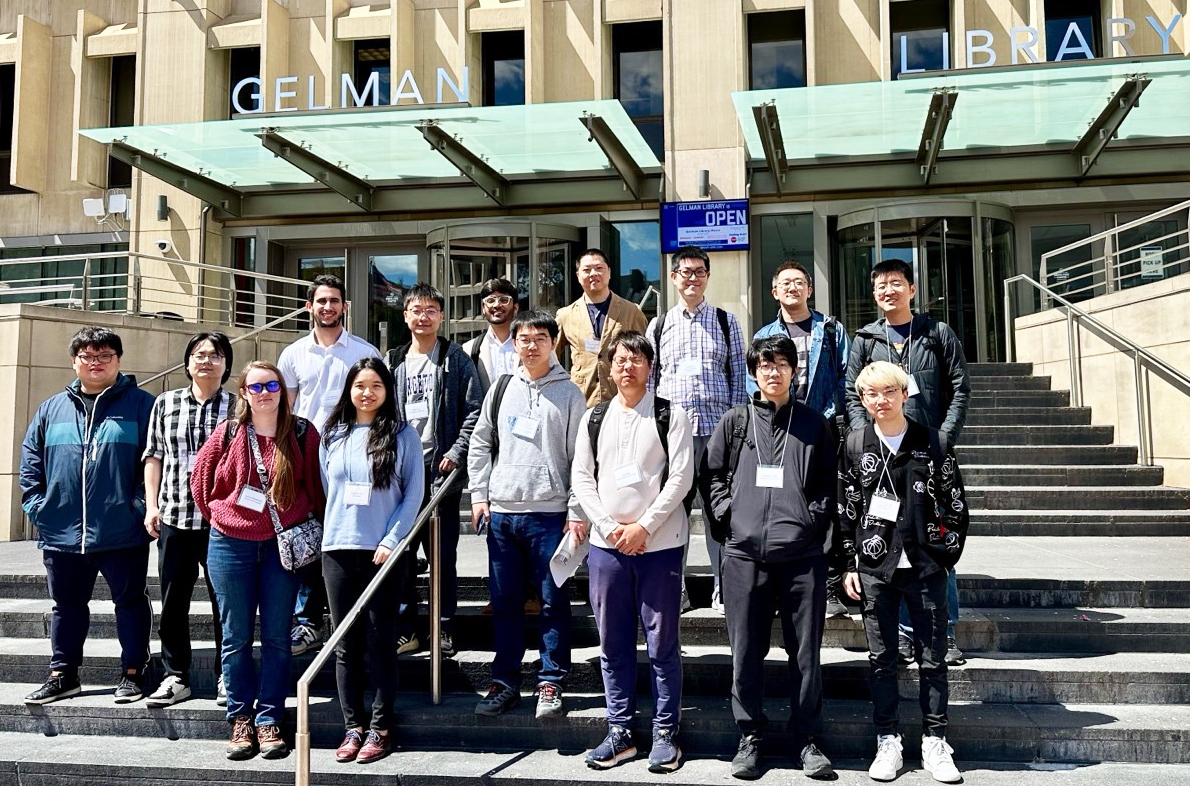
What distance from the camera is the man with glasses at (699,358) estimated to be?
4672mm

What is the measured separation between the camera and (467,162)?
13078mm

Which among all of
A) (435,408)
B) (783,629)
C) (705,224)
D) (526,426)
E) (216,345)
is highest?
(705,224)

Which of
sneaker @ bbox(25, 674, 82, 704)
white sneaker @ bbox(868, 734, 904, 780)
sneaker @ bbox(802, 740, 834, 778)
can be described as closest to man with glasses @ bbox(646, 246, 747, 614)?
sneaker @ bbox(802, 740, 834, 778)

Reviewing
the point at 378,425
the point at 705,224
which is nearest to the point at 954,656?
the point at 378,425

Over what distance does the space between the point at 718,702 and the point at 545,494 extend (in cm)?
133

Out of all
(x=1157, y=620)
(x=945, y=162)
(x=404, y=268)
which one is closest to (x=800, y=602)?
(x=1157, y=620)

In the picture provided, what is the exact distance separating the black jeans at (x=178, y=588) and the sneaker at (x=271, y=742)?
1.76 feet

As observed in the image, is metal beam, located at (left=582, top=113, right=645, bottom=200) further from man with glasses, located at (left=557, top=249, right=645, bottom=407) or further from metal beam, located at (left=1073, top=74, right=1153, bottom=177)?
man with glasses, located at (left=557, top=249, right=645, bottom=407)

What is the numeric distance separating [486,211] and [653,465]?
1142 cm

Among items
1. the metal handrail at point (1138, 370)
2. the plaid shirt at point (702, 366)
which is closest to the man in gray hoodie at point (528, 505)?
the plaid shirt at point (702, 366)

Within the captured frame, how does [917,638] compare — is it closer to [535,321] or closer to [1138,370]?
[535,321]

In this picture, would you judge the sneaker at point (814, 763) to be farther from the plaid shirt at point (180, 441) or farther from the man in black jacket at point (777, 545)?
the plaid shirt at point (180, 441)

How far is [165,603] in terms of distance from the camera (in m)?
4.48

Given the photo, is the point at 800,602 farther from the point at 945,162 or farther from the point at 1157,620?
the point at 945,162
